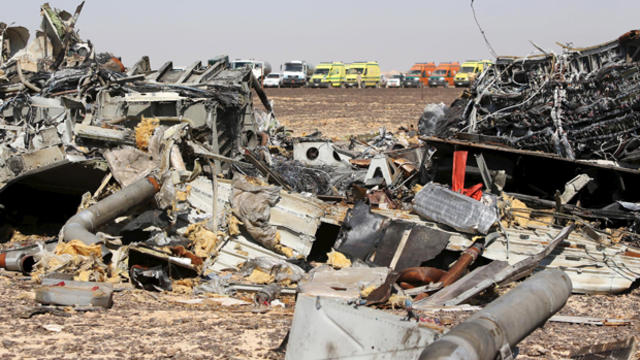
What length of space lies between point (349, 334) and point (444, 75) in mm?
42171

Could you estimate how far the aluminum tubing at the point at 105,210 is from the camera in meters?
7.01

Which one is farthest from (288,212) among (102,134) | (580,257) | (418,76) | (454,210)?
(418,76)

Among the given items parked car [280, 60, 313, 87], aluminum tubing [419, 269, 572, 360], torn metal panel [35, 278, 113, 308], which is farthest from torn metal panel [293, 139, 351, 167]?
parked car [280, 60, 313, 87]

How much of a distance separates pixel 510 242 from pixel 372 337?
4467 mm

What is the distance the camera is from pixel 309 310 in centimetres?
407

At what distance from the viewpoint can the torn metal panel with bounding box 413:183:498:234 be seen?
25.5 ft

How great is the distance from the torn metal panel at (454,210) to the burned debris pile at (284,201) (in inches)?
1.1

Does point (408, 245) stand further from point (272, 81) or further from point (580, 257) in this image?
point (272, 81)

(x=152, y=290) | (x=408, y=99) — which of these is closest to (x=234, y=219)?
(x=152, y=290)

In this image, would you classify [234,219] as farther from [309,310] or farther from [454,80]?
[454,80]

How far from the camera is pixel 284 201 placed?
852cm

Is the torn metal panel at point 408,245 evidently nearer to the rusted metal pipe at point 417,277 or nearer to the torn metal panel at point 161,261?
the rusted metal pipe at point 417,277

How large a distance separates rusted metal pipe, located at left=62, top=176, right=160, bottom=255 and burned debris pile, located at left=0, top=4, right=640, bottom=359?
3cm

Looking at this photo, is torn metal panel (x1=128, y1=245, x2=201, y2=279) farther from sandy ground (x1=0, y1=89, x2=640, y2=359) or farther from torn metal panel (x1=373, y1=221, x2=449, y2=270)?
torn metal panel (x1=373, y1=221, x2=449, y2=270)
